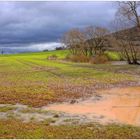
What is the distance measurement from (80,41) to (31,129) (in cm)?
8753

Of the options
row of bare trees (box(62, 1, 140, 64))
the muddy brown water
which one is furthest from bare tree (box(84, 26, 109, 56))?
the muddy brown water

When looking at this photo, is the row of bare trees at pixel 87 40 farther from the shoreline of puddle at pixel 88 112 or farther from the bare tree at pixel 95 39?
the shoreline of puddle at pixel 88 112

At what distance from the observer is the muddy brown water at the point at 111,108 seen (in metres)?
12.9

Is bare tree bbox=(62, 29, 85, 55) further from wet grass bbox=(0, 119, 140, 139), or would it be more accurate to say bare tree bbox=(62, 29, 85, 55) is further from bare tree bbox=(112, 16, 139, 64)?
wet grass bbox=(0, 119, 140, 139)

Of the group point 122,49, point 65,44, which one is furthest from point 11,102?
point 65,44

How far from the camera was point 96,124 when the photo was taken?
11.4 meters

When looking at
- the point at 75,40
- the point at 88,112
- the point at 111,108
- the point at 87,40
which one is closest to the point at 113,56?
the point at 87,40

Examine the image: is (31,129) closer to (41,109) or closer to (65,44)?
(41,109)

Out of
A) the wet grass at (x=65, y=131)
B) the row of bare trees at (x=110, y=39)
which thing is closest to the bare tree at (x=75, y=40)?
the row of bare trees at (x=110, y=39)

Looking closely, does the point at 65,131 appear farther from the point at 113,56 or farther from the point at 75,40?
the point at 75,40

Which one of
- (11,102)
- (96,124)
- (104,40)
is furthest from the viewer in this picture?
(104,40)

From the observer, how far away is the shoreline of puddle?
12.3m

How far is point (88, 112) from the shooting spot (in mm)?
14148

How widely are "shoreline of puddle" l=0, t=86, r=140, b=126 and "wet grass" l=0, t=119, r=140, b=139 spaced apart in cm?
76
